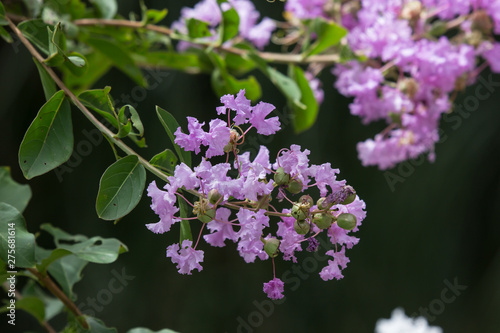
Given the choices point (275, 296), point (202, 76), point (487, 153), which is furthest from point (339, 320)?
point (275, 296)

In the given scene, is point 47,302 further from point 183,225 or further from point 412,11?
point 412,11

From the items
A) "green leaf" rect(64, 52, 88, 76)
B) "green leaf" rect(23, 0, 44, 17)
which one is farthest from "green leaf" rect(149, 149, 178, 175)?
"green leaf" rect(23, 0, 44, 17)

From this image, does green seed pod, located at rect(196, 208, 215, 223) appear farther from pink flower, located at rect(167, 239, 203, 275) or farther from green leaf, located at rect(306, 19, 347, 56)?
green leaf, located at rect(306, 19, 347, 56)

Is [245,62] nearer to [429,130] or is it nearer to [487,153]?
[429,130]

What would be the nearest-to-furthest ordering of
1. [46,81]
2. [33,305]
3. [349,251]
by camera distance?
[46,81], [33,305], [349,251]

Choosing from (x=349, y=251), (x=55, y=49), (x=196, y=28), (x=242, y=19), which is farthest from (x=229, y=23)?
(x=349, y=251)
